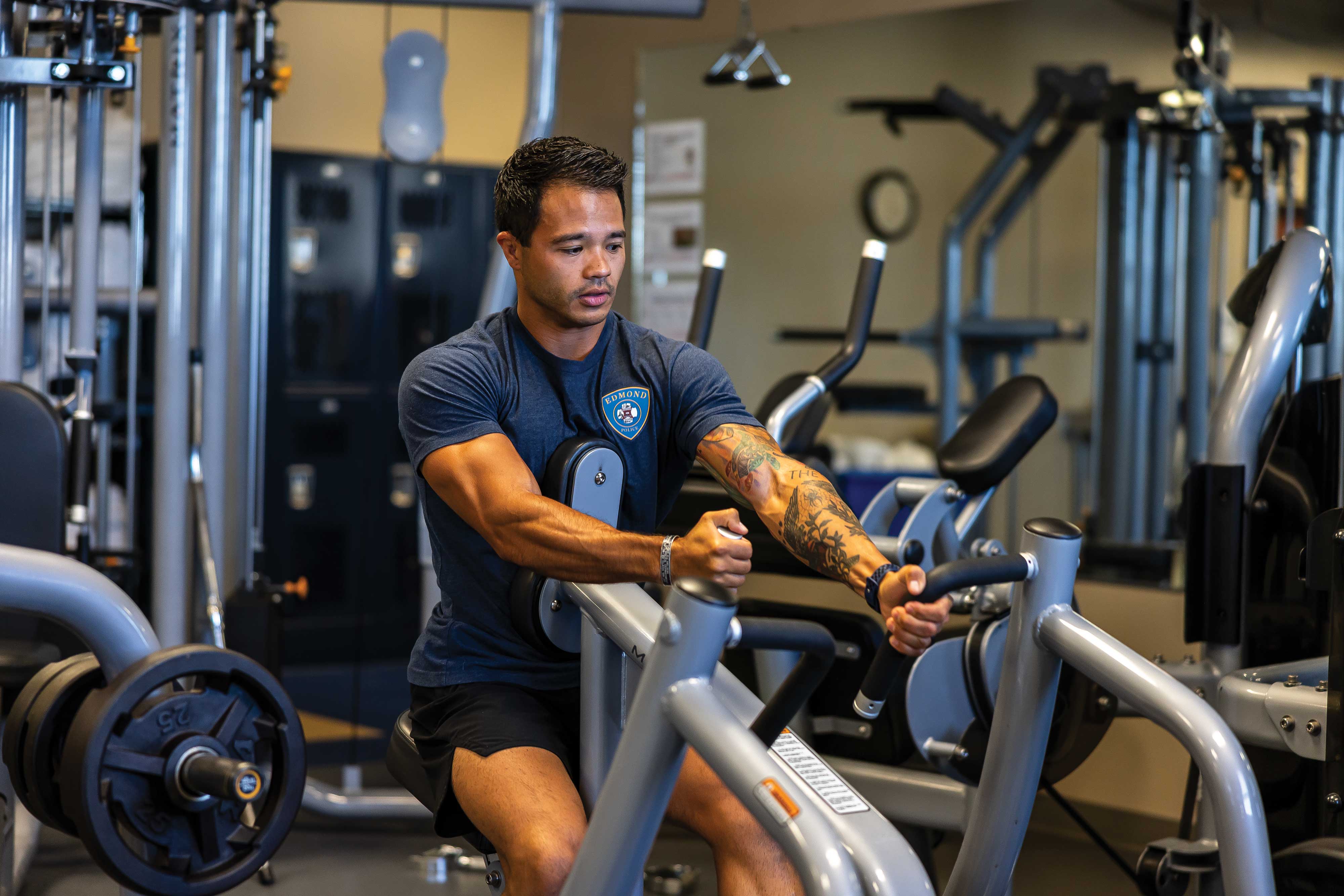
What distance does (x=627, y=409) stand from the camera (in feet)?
6.45

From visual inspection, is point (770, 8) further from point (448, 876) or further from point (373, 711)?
point (448, 876)

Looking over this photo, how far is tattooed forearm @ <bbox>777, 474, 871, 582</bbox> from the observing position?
1.74m

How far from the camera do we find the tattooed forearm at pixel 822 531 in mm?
1744

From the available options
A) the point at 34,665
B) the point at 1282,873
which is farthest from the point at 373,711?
the point at 1282,873

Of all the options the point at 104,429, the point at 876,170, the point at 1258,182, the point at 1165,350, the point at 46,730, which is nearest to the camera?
the point at 46,730

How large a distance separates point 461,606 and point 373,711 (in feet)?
8.48

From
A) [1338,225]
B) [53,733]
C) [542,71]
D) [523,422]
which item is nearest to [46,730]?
[53,733]

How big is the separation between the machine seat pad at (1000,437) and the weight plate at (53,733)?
1.59m

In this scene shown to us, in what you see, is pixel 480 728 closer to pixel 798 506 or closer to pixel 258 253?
pixel 798 506

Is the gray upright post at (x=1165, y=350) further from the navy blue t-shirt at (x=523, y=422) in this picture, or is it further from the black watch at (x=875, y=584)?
the black watch at (x=875, y=584)

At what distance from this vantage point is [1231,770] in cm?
149

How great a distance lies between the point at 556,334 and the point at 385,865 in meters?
1.70

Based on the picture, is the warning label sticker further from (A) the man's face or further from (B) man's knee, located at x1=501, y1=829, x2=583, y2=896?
(A) the man's face

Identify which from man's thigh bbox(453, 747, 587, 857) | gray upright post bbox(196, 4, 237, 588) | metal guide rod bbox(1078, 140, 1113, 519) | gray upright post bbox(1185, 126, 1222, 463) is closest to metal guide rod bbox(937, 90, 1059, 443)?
metal guide rod bbox(1078, 140, 1113, 519)
